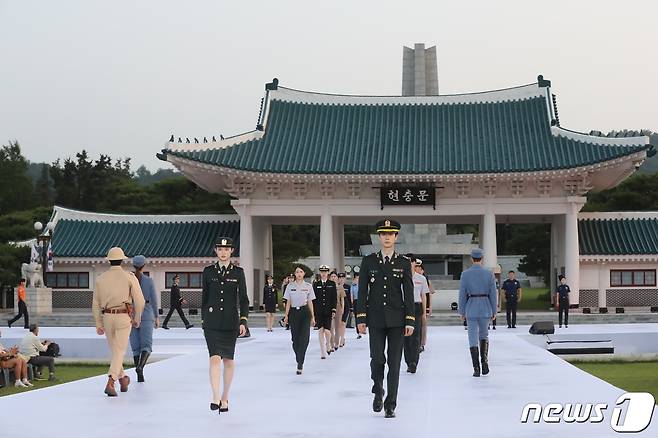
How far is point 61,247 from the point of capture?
135ft

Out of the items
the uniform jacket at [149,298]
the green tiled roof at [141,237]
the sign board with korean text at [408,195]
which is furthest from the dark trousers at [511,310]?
the uniform jacket at [149,298]

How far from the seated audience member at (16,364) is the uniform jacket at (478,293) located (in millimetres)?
7064

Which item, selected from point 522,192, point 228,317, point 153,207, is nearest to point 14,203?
point 153,207

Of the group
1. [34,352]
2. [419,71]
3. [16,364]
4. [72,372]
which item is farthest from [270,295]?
[419,71]

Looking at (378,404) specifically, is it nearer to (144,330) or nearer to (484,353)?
(484,353)

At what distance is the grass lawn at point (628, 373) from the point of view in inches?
617

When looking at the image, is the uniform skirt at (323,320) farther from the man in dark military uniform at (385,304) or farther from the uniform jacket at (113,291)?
the man in dark military uniform at (385,304)

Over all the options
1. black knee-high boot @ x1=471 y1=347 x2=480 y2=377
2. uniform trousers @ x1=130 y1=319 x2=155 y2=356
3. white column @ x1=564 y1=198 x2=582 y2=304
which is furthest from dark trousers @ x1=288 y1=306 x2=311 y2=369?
white column @ x1=564 y1=198 x2=582 y2=304

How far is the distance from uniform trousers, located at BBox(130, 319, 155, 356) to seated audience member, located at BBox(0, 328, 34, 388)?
2.91m

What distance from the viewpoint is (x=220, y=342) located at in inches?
431

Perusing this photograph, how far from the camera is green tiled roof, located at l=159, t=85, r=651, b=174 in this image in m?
38.8

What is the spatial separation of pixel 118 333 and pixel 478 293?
518 centimetres

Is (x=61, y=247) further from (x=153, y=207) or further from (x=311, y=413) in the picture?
(x=311, y=413)

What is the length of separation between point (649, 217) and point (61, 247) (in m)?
23.9
